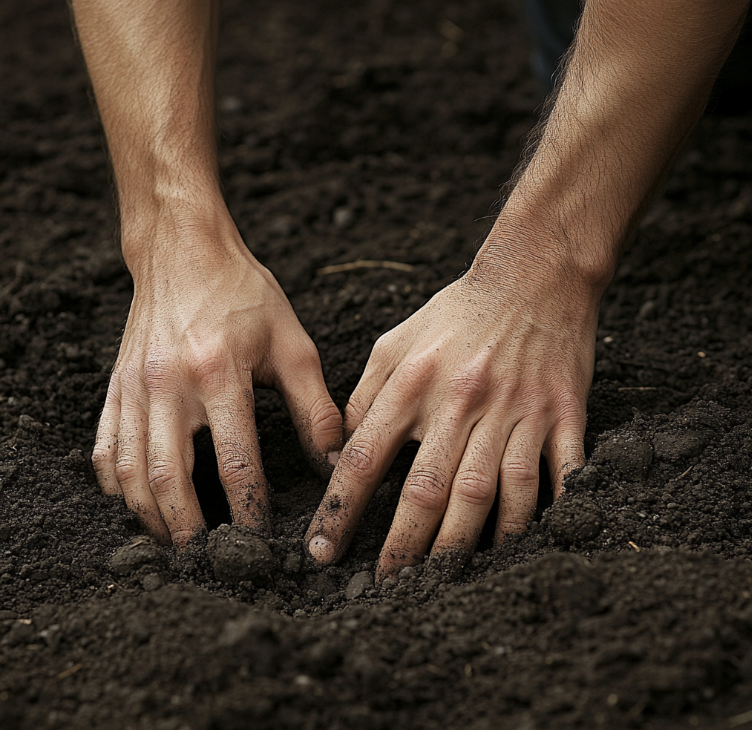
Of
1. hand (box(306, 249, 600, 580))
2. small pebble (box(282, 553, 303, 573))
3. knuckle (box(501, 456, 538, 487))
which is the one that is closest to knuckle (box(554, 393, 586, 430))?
hand (box(306, 249, 600, 580))

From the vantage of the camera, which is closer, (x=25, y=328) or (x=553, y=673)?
(x=553, y=673)

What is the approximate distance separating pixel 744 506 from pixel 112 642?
1.11 m

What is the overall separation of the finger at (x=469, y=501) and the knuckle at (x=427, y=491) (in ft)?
0.07

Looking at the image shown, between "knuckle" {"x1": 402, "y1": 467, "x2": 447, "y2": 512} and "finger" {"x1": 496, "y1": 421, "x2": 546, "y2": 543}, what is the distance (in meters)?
0.11

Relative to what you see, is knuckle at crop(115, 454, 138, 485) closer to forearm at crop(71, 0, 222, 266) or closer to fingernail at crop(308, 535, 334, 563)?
fingernail at crop(308, 535, 334, 563)

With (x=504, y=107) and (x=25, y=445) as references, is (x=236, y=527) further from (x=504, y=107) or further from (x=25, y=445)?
(x=504, y=107)

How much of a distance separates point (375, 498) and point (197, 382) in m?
0.43

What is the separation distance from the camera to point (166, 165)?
1.74m

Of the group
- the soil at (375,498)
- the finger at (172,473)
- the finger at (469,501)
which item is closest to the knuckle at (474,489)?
the finger at (469,501)

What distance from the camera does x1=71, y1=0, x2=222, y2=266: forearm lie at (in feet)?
5.69

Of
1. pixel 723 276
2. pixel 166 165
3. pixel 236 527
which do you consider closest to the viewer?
pixel 236 527

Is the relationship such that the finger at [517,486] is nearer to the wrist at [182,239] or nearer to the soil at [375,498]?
the soil at [375,498]

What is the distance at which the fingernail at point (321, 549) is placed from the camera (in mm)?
1397

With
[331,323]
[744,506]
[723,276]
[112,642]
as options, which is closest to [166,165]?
[331,323]
